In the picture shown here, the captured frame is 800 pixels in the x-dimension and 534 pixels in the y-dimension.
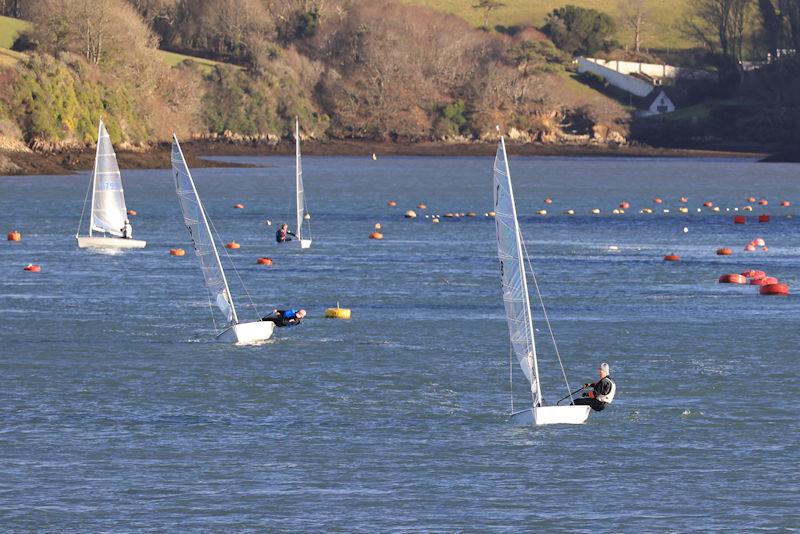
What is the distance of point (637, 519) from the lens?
32094mm

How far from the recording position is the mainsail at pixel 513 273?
38.1m

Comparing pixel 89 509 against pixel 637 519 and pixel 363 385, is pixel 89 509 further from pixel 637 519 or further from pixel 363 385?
pixel 363 385

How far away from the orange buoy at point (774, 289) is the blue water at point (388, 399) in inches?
45.4

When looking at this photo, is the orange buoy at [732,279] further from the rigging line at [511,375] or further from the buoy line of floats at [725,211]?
the rigging line at [511,375]

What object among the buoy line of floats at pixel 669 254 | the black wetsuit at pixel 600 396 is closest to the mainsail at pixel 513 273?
the black wetsuit at pixel 600 396

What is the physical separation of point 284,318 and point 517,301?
49.9ft

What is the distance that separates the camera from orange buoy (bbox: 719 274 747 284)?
71.8 meters

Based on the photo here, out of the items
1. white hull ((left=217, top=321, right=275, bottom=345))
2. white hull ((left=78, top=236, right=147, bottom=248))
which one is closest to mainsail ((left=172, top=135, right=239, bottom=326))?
white hull ((left=217, top=321, right=275, bottom=345))

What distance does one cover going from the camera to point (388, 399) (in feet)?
143

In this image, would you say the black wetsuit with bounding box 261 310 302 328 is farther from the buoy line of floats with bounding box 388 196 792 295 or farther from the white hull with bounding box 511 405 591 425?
the buoy line of floats with bounding box 388 196 792 295

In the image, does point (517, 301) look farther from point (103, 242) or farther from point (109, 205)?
point (109, 205)

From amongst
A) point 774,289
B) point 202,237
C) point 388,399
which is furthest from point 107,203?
point 388,399

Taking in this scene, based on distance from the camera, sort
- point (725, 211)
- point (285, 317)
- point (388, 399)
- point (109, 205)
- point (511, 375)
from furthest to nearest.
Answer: point (725, 211)
point (109, 205)
point (285, 317)
point (511, 375)
point (388, 399)

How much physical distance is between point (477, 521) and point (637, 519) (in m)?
3.23
